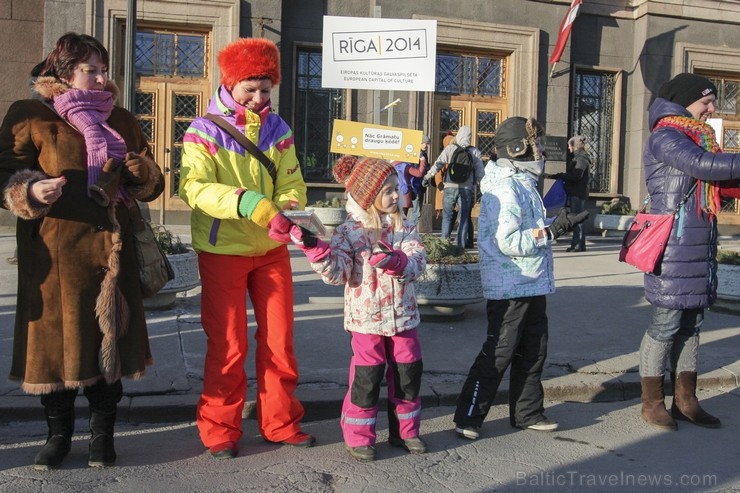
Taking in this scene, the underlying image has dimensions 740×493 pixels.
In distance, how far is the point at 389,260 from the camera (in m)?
3.43

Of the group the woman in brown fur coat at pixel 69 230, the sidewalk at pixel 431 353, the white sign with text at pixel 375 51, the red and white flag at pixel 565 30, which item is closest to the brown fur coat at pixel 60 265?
the woman in brown fur coat at pixel 69 230

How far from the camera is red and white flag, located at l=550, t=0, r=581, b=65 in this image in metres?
14.0

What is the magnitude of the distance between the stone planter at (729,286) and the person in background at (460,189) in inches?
176

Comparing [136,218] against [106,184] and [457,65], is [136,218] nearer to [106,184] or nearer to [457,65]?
[106,184]

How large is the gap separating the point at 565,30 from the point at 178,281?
1048 centimetres

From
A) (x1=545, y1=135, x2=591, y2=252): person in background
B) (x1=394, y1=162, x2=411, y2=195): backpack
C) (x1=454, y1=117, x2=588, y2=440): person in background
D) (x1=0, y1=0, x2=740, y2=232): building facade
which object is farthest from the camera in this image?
(x1=0, y1=0, x2=740, y2=232): building facade

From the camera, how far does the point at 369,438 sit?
12.2 ft

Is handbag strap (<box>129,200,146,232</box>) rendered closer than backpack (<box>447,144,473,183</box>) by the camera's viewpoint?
Yes

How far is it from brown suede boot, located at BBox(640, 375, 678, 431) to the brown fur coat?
298 cm

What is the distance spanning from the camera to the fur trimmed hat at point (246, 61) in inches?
141

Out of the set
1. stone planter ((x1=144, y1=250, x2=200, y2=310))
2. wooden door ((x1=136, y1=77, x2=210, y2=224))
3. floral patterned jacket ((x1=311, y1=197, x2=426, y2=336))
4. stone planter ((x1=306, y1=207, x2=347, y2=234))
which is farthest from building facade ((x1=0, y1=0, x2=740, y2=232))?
floral patterned jacket ((x1=311, y1=197, x2=426, y2=336))

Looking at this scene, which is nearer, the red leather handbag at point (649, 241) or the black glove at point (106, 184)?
the black glove at point (106, 184)

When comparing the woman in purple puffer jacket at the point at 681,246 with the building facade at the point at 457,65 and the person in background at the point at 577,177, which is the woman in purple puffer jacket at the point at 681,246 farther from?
the building facade at the point at 457,65

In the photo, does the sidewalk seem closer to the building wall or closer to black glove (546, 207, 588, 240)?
black glove (546, 207, 588, 240)
